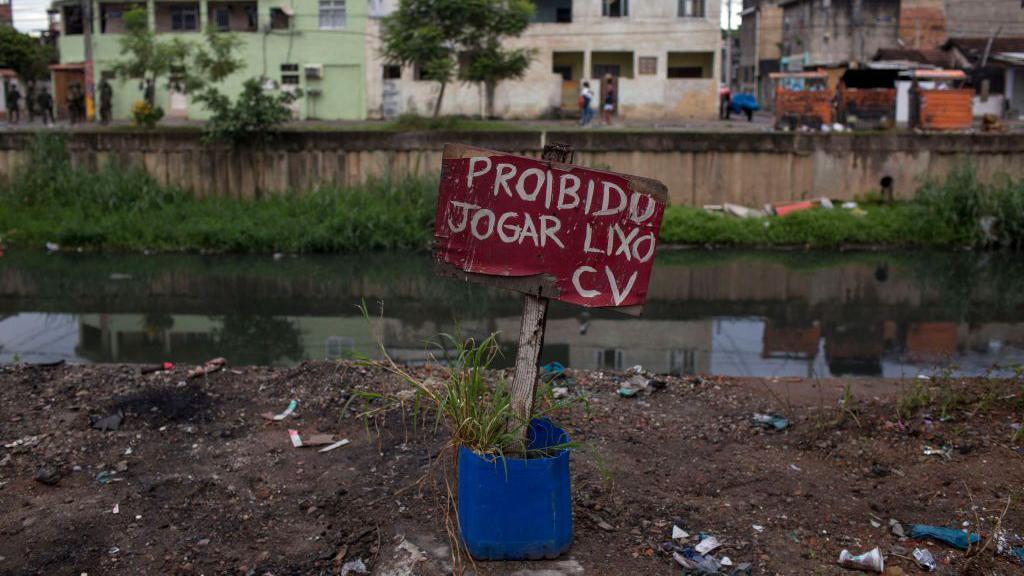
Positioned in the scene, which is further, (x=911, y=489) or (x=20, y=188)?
(x=20, y=188)

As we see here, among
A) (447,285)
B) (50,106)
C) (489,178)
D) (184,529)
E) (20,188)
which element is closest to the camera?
(489,178)

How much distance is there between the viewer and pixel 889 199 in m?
17.4

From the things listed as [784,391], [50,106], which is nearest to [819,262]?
[784,391]

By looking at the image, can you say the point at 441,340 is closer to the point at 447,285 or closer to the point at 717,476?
the point at 447,285

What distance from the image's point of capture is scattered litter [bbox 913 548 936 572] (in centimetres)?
411

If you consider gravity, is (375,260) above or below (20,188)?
below

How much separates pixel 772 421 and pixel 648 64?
30329mm

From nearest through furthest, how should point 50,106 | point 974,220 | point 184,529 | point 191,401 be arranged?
point 184,529, point 191,401, point 974,220, point 50,106

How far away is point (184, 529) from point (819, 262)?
12.3 metres

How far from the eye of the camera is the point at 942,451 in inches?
210

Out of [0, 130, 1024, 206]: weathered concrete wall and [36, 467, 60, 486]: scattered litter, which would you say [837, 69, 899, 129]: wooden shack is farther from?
[36, 467, 60, 486]: scattered litter

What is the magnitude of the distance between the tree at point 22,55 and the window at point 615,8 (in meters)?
24.0

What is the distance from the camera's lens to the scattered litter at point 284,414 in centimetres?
601

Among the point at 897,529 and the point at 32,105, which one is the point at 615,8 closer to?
the point at 32,105
